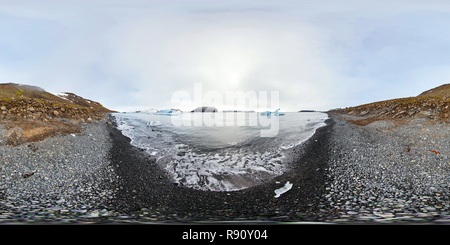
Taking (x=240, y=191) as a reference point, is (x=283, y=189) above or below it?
above

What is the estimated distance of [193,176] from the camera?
34.5 feet

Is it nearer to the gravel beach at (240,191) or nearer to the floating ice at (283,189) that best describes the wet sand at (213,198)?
the gravel beach at (240,191)

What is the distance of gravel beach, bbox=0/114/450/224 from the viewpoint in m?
5.29

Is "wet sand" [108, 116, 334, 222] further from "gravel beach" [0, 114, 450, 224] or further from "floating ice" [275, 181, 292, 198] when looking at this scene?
"floating ice" [275, 181, 292, 198]

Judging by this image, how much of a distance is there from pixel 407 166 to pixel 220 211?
11.0m

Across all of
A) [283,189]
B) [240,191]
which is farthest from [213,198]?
[283,189]

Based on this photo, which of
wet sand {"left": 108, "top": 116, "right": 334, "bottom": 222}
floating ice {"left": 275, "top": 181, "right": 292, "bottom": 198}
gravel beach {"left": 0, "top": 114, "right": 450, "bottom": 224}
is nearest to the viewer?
gravel beach {"left": 0, "top": 114, "right": 450, "bottom": 224}

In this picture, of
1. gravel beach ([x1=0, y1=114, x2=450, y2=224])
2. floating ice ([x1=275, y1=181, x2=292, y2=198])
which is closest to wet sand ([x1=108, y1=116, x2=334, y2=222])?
gravel beach ([x1=0, y1=114, x2=450, y2=224])

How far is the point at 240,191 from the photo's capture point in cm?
871

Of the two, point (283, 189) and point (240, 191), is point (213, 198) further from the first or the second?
point (283, 189)

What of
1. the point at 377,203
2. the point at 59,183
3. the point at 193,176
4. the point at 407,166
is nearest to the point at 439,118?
the point at 407,166

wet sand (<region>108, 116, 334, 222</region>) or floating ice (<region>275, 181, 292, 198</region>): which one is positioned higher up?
wet sand (<region>108, 116, 334, 222</region>)
